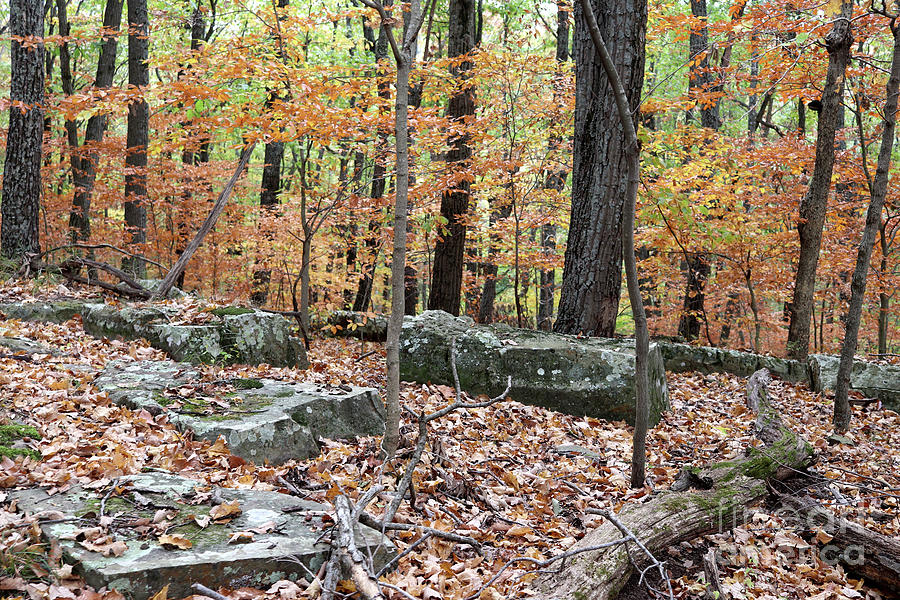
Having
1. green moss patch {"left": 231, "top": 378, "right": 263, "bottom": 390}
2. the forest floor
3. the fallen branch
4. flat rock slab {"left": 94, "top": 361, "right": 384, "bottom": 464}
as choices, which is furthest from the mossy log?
the fallen branch

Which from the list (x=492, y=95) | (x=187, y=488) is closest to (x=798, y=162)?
(x=492, y=95)

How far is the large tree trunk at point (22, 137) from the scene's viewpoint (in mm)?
8586

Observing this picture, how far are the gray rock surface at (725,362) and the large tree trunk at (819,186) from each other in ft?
1.17

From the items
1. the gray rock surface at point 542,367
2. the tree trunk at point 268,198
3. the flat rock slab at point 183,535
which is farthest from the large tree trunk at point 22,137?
the flat rock slab at point 183,535

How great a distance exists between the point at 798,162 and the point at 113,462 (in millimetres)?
10522

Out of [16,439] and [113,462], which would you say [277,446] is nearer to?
[113,462]

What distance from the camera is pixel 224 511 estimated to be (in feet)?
9.03

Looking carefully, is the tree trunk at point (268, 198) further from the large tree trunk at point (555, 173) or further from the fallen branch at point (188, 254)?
the large tree trunk at point (555, 173)

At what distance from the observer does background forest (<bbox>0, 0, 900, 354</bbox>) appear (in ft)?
24.7

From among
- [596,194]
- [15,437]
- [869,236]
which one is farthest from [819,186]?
[15,437]

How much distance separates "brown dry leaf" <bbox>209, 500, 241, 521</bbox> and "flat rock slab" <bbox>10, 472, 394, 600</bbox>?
0.03m

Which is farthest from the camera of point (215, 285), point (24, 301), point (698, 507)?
point (215, 285)

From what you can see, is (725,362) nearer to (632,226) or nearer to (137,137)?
(632,226)

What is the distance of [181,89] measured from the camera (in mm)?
6910
